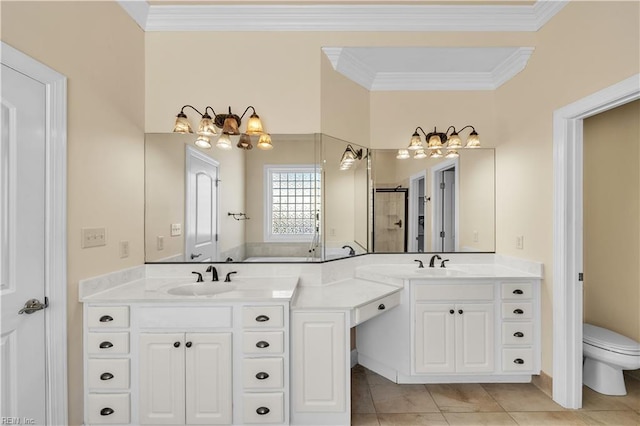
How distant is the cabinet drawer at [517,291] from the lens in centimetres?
230

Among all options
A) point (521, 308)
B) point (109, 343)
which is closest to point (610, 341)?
point (521, 308)

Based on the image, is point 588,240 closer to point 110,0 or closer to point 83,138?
point 83,138

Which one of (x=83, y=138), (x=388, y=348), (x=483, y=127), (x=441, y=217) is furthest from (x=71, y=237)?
(x=483, y=127)

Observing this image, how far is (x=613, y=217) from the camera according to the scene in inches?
99.3

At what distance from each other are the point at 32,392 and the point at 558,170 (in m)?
3.36

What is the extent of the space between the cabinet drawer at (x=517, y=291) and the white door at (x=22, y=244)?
2932 mm

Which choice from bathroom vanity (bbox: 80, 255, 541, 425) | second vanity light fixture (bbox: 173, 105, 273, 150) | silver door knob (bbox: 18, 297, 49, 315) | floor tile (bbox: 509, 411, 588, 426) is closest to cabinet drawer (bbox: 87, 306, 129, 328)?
bathroom vanity (bbox: 80, 255, 541, 425)

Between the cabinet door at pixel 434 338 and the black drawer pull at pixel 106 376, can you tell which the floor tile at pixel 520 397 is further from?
the black drawer pull at pixel 106 376

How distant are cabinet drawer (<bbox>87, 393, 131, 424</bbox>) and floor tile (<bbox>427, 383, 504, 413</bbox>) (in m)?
2.00

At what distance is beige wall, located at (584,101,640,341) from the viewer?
2438 millimetres

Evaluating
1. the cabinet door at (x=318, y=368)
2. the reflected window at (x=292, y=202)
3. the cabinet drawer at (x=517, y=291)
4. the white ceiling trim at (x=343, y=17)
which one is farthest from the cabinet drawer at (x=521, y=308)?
the white ceiling trim at (x=343, y=17)

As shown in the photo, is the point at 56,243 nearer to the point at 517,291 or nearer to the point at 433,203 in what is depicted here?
the point at 433,203

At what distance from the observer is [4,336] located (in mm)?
1392

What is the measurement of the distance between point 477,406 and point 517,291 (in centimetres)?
87
